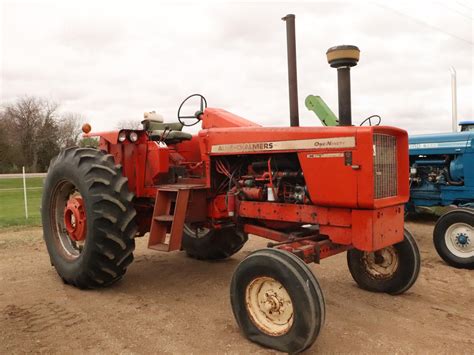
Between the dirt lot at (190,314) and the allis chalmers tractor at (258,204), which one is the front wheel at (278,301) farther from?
the dirt lot at (190,314)

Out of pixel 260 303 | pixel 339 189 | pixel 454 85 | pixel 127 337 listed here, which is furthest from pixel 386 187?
pixel 454 85

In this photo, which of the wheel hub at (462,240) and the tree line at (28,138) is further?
the tree line at (28,138)

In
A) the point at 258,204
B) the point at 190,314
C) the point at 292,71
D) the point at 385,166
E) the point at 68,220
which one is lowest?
the point at 190,314

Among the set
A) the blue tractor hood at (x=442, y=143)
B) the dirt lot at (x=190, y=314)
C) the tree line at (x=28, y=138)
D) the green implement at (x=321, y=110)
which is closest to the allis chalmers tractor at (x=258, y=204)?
the dirt lot at (x=190, y=314)

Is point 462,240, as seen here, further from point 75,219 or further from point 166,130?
point 75,219

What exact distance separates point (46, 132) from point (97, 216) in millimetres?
36086

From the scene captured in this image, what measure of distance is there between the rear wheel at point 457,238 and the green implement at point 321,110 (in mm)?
3502

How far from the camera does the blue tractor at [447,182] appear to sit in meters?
5.82

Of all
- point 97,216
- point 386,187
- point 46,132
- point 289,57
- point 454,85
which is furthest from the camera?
point 46,132

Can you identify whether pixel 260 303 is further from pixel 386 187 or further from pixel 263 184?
pixel 386 187

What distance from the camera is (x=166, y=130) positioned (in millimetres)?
5219

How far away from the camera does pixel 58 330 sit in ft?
11.5

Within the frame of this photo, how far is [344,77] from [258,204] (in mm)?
1333

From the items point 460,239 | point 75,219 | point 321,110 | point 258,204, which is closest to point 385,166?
point 258,204
